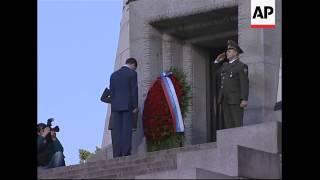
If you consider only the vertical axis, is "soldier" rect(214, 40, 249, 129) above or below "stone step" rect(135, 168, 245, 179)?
above

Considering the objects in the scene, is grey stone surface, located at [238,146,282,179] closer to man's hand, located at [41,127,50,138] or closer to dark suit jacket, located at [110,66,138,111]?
dark suit jacket, located at [110,66,138,111]

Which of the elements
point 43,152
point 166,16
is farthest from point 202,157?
point 166,16

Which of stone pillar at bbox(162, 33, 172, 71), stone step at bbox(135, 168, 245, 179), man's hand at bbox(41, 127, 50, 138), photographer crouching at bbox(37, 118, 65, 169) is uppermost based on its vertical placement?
stone pillar at bbox(162, 33, 172, 71)

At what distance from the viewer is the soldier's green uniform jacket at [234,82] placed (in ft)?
62.3

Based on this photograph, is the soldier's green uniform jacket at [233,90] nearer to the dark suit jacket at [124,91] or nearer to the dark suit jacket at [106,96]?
the dark suit jacket at [124,91]

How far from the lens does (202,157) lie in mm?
16328

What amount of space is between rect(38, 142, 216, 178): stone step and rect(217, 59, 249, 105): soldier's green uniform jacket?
6.22ft

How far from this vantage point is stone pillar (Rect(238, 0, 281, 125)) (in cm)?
2166

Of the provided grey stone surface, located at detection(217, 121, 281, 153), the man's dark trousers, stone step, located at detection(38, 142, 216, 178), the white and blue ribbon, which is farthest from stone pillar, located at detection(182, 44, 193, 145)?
grey stone surface, located at detection(217, 121, 281, 153)

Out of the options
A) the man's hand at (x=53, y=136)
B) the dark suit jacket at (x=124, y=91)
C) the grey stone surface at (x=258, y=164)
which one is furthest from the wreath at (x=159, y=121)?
the grey stone surface at (x=258, y=164)


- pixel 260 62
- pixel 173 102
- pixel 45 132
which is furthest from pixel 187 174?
pixel 173 102

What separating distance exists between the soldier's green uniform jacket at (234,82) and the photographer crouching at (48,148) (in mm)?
2846
